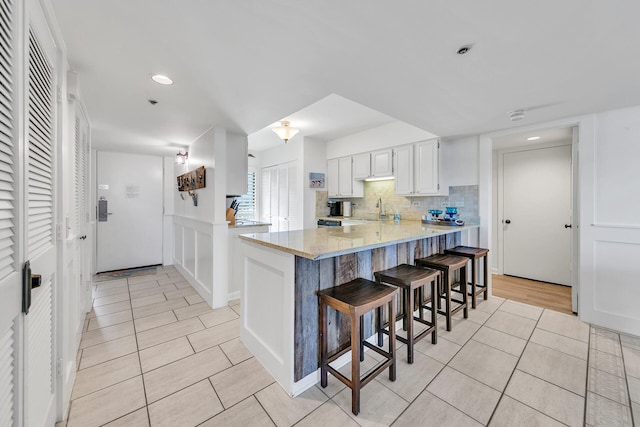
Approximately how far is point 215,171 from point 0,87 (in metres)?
2.28

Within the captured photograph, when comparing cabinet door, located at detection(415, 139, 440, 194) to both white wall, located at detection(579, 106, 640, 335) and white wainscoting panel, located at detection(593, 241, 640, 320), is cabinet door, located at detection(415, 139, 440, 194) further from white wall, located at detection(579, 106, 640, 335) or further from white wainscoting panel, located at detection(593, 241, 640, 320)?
white wainscoting panel, located at detection(593, 241, 640, 320)

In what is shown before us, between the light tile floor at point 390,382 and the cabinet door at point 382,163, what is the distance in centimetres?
234

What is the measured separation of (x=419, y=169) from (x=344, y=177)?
1.49 m

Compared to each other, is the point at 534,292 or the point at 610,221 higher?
the point at 610,221

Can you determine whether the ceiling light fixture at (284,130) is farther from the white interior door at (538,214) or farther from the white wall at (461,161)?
the white interior door at (538,214)

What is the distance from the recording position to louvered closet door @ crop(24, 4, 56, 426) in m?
1.00

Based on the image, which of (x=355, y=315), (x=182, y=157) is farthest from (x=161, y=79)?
(x=182, y=157)

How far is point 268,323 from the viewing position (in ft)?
6.12

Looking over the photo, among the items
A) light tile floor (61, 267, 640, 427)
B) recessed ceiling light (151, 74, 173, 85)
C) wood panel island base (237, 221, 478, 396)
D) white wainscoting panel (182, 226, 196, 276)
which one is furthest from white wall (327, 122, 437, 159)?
recessed ceiling light (151, 74, 173, 85)

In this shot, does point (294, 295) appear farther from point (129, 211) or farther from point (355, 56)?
point (129, 211)

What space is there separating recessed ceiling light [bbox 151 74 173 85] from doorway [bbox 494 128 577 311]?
154 inches

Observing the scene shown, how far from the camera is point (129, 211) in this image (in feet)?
15.0

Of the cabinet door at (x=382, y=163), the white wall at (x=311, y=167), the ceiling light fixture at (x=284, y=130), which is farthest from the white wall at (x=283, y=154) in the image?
the cabinet door at (x=382, y=163)

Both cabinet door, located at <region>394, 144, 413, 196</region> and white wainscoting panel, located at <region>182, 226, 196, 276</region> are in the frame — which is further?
cabinet door, located at <region>394, 144, 413, 196</region>
